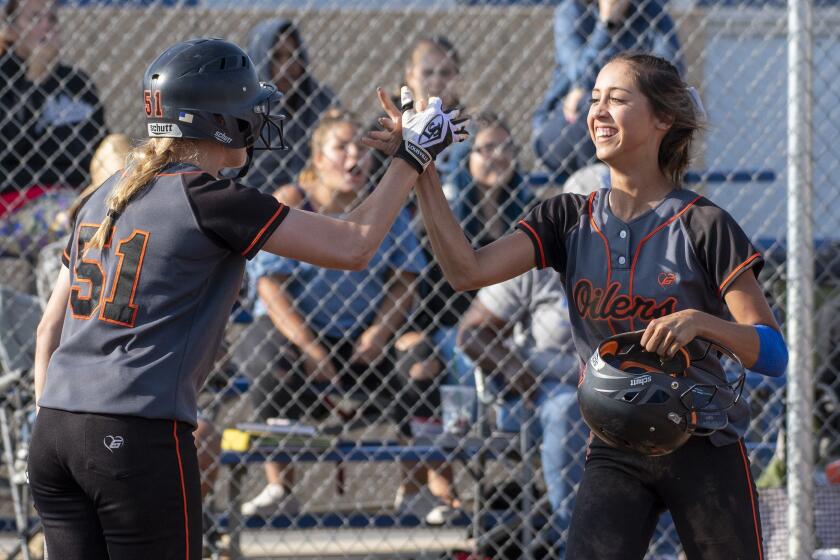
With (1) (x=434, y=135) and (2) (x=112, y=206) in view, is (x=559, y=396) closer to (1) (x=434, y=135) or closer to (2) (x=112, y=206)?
(1) (x=434, y=135)

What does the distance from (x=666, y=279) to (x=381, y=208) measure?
2.45ft

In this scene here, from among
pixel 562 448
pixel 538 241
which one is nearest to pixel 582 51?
pixel 562 448

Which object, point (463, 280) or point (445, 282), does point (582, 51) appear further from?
point (463, 280)

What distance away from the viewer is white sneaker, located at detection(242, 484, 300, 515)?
16.4 feet

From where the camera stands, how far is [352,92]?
7207mm

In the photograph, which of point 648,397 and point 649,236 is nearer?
point 648,397

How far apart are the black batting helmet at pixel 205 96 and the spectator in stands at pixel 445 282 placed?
2.28 metres

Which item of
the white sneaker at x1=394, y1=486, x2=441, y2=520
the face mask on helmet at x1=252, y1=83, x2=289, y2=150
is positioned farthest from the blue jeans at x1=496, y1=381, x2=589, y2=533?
the face mask on helmet at x1=252, y1=83, x2=289, y2=150

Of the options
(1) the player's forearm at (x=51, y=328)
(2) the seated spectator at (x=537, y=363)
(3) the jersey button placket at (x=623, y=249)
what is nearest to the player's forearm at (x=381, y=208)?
(3) the jersey button placket at (x=623, y=249)

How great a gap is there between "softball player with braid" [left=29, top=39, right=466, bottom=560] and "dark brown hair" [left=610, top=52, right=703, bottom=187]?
2.84ft

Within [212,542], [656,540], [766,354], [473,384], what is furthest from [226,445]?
[766,354]

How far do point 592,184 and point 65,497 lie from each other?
9.00ft

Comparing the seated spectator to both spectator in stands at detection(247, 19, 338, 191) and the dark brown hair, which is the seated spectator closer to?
spectator in stands at detection(247, 19, 338, 191)

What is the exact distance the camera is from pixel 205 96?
272 cm
